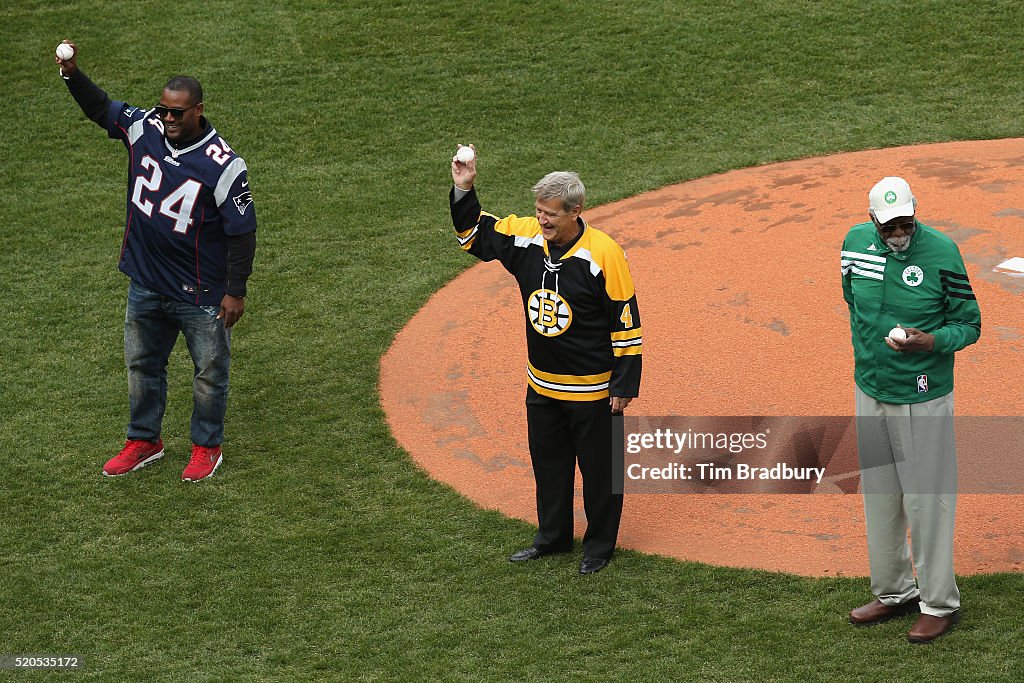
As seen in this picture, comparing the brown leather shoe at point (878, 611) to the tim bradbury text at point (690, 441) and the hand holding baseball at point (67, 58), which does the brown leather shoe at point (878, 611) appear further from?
the hand holding baseball at point (67, 58)

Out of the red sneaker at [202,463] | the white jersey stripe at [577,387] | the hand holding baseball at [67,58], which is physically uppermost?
the hand holding baseball at [67,58]

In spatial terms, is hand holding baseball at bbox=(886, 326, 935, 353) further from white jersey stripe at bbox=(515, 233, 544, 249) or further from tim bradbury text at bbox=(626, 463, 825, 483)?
tim bradbury text at bbox=(626, 463, 825, 483)

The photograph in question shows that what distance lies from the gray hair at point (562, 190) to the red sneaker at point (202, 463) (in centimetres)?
272

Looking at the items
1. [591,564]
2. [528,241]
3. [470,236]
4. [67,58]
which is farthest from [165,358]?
[591,564]

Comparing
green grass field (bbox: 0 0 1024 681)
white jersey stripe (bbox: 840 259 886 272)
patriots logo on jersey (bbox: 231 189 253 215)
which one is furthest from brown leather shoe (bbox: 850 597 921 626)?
patriots logo on jersey (bbox: 231 189 253 215)

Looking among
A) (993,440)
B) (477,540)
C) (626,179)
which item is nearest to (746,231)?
(626,179)

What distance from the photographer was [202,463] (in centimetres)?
731

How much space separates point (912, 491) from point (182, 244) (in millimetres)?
3928

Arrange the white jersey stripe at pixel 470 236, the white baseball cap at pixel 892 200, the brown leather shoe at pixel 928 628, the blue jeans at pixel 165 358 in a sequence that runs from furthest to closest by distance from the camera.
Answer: the blue jeans at pixel 165 358 < the white jersey stripe at pixel 470 236 < the brown leather shoe at pixel 928 628 < the white baseball cap at pixel 892 200

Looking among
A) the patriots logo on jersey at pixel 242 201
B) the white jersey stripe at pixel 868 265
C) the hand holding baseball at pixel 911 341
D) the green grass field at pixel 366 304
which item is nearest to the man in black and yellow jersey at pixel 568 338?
the green grass field at pixel 366 304

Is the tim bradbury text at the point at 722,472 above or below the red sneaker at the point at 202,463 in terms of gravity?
below

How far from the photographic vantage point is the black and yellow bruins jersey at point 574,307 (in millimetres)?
5840

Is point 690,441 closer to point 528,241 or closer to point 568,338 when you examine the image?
point 568,338

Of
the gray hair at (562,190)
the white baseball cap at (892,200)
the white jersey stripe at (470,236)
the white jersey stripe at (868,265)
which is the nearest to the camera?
the white baseball cap at (892,200)
